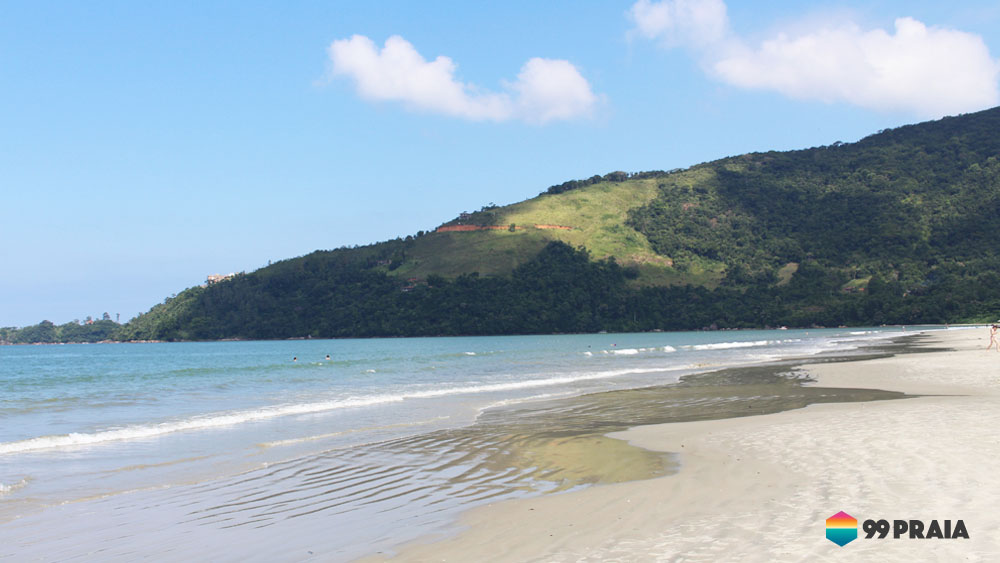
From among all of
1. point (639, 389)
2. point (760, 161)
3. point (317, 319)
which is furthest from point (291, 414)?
point (760, 161)

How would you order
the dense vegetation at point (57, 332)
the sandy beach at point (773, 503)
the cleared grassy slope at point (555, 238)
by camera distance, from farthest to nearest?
1. the dense vegetation at point (57, 332)
2. the cleared grassy slope at point (555, 238)
3. the sandy beach at point (773, 503)

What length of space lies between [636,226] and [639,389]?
13617 centimetres

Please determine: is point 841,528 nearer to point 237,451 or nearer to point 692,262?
point 237,451

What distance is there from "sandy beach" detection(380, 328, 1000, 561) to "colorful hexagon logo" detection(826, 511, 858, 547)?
2.4 inches

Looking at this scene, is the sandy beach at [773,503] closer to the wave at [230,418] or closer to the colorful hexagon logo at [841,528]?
the colorful hexagon logo at [841,528]

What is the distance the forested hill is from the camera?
390 ft

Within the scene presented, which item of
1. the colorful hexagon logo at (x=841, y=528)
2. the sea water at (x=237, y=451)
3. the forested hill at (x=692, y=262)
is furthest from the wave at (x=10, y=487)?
the forested hill at (x=692, y=262)

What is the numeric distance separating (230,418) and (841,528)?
1514cm

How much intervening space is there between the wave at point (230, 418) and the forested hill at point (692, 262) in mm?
101041

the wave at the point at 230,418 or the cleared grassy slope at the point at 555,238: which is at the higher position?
the cleared grassy slope at the point at 555,238

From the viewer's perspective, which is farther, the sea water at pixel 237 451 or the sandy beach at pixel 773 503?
the sea water at pixel 237 451

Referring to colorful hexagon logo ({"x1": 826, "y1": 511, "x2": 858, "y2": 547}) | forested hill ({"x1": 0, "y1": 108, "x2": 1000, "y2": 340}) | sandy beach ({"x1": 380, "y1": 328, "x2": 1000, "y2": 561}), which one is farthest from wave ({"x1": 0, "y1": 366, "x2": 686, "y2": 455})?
forested hill ({"x1": 0, "y1": 108, "x2": 1000, "y2": 340})

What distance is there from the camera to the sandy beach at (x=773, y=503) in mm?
5527

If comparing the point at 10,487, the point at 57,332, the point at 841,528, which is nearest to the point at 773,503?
the point at 841,528
